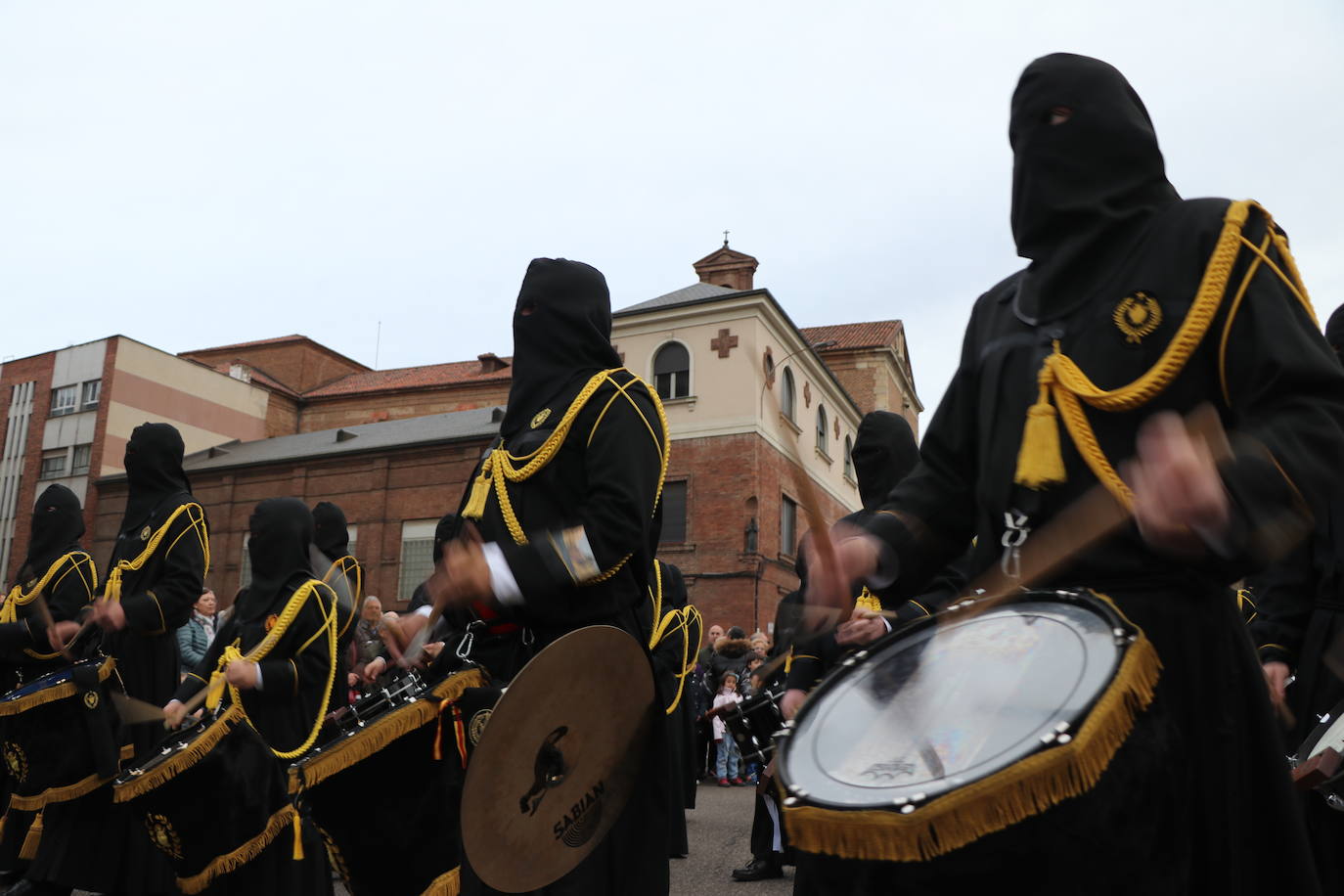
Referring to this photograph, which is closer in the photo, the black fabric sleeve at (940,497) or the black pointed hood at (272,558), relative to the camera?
the black fabric sleeve at (940,497)

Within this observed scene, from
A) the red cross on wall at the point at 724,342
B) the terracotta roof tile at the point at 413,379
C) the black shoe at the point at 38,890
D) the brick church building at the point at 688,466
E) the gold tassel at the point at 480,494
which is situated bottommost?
the black shoe at the point at 38,890

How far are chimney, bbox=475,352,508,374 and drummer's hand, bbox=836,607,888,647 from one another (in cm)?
4861

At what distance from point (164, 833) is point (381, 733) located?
188 centimetres

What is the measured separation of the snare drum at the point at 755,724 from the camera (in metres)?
4.98

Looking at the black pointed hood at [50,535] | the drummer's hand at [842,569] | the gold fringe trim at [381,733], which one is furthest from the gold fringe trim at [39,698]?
the drummer's hand at [842,569]

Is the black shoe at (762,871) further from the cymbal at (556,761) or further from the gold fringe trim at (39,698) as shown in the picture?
the cymbal at (556,761)

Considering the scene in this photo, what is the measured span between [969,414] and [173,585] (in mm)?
5412

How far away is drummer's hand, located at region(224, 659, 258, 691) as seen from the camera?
539cm

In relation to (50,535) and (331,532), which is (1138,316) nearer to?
(50,535)

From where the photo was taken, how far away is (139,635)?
688 cm

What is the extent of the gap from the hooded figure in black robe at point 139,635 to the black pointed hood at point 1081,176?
18.4 ft

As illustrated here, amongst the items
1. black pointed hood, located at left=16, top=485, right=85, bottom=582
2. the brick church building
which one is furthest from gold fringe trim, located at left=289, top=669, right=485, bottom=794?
the brick church building

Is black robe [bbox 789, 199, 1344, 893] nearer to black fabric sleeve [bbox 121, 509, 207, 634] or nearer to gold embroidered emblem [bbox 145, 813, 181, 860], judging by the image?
gold embroidered emblem [bbox 145, 813, 181, 860]

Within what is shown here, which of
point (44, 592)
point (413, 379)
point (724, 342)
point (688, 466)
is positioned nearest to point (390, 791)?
point (44, 592)
